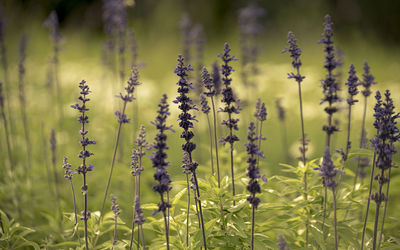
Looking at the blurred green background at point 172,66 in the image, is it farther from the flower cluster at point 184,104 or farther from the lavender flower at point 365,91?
the flower cluster at point 184,104

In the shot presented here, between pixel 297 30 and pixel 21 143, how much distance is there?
746cm

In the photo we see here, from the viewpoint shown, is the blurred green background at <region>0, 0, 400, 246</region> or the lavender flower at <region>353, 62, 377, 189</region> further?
the blurred green background at <region>0, 0, 400, 246</region>

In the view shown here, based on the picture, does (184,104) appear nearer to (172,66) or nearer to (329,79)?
(329,79)

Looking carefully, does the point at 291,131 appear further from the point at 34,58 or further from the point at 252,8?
the point at 34,58

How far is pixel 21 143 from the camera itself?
7.07 meters

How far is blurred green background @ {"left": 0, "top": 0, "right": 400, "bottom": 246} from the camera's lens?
20.7 feet

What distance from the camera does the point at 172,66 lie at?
1047 cm

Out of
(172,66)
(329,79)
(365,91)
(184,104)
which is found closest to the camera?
(184,104)

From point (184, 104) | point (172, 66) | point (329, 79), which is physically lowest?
point (184, 104)

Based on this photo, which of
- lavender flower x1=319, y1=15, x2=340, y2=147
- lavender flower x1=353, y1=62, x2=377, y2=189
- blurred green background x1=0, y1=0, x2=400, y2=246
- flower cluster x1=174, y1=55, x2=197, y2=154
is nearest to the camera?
flower cluster x1=174, y1=55, x2=197, y2=154

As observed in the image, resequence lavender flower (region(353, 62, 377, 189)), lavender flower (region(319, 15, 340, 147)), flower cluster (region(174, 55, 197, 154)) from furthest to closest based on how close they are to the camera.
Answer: lavender flower (region(353, 62, 377, 189)) → lavender flower (region(319, 15, 340, 147)) → flower cluster (region(174, 55, 197, 154))

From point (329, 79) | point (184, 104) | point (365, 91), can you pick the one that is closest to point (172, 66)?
point (365, 91)

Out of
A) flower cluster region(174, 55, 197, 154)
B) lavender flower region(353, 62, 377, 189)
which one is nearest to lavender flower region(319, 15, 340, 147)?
lavender flower region(353, 62, 377, 189)

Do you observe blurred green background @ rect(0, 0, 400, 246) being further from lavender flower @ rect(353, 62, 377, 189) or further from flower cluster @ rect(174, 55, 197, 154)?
flower cluster @ rect(174, 55, 197, 154)
